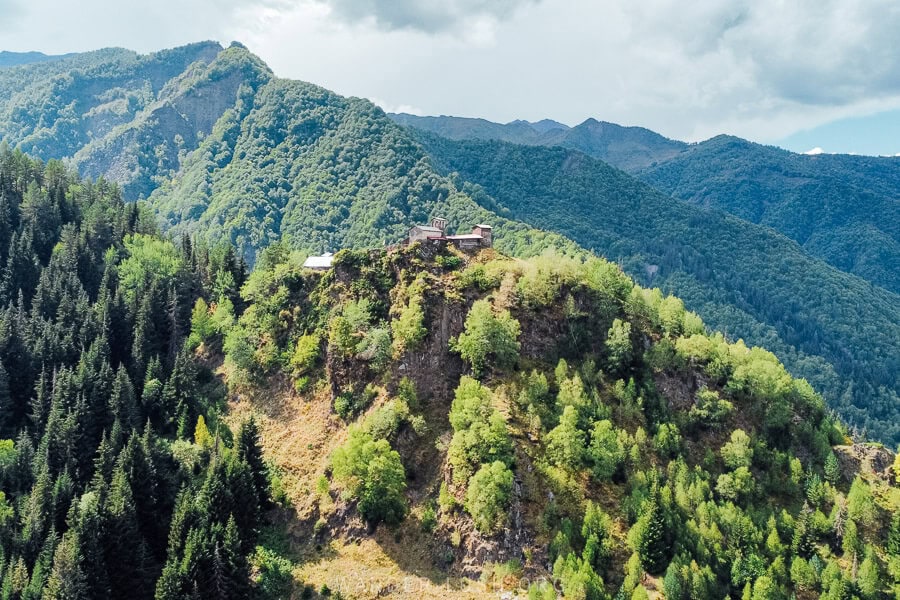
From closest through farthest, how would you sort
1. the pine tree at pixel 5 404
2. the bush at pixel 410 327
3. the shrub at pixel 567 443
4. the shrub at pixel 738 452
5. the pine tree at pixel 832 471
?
1. the shrub at pixel 567 443
2. the shrub at pixel 738 452
3. the pine tree at pixel 832 471
4. the bush at pixel 410 327
5. the pine tree at pixel 5 404

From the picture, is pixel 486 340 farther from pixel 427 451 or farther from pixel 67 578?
pixel 67 578

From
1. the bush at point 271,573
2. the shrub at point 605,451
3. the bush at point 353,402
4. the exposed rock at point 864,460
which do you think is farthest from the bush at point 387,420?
the exposed rock at point 864,460

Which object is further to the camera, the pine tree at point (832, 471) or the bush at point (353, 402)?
the bush at point (353, 402)

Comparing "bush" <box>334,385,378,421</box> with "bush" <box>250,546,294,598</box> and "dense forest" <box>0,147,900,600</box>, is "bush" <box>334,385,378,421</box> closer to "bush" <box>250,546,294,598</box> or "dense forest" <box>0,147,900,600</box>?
"dense forest" <box>0,147,900,600</box>

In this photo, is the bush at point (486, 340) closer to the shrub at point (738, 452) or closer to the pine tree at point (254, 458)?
the pine tree at point (254, 458)

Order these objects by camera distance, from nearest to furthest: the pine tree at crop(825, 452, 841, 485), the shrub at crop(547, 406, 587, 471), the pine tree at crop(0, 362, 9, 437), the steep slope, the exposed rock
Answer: the steep slope < the shrub at crop(547, 406, 587, 471) < the pine tree at crop(825, 452, 841, 485) < the exposed rock < the pine tree at crop(0, 362, 9, 437)

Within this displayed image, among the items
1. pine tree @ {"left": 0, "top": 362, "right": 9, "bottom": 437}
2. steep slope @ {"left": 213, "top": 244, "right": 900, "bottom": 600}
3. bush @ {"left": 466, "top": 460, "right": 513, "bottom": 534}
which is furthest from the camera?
pine tree @ {"left": 0, "top": 362, "right": 9, "bottom": 437}

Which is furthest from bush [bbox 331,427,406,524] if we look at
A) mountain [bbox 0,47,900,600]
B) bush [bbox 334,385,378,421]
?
bush [bbox 334,385,378,421]
